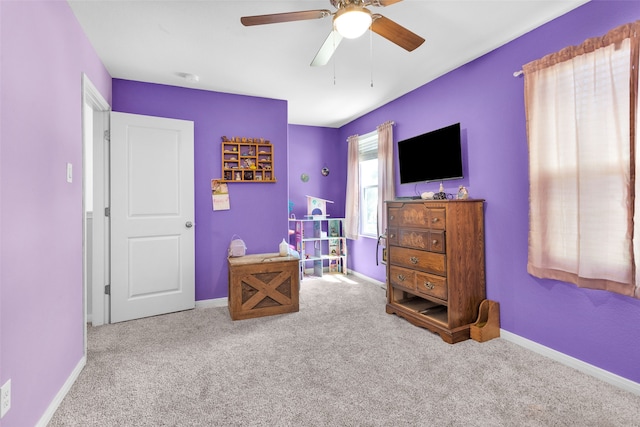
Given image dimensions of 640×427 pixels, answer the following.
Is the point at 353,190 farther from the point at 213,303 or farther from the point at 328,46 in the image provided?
the point at 328,46

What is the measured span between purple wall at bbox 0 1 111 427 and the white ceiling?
1.59ft

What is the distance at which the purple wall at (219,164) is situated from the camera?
331 cm

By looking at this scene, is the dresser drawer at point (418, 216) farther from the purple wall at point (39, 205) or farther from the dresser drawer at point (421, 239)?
the purple wall at point (39, 205)

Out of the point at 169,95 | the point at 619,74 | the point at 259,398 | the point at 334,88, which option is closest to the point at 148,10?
the point at 169,95

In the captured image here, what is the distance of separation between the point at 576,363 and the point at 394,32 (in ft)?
8.10

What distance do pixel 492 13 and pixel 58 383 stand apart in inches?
143

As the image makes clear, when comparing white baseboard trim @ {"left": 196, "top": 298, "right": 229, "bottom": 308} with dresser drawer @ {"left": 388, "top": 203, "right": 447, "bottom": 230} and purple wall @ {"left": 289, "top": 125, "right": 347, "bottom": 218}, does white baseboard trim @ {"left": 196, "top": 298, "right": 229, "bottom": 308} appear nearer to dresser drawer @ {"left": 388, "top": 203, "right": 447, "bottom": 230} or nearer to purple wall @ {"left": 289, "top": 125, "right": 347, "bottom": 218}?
purple wall @ {"left": 289, "top": 125, "right": 347, "bottom": 218}

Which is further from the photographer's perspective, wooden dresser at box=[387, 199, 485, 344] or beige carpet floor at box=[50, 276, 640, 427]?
wooden dresser at box=[387, 199, 485, 344]

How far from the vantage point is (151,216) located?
3131 millimetres

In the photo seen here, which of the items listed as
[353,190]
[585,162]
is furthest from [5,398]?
[353,190]

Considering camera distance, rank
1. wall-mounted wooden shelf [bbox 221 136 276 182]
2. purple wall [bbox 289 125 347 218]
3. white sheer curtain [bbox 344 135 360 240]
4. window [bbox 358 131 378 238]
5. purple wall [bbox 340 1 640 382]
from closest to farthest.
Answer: purple wall [bbox 340 1 640 382] < wall-mounted wooden shelf [bbox 221 136 276 182] < window [bbox 358 131 378 238] < white sheer curtain [bbox 344 135 360 240] < purple wall [bbox 289 125 347 218]

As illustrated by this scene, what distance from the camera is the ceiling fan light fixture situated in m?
1.50

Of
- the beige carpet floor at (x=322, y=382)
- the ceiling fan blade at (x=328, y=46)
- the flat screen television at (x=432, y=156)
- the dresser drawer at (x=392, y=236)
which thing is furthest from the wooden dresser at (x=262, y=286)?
the ceiling fan blade at (x=328, y=46)

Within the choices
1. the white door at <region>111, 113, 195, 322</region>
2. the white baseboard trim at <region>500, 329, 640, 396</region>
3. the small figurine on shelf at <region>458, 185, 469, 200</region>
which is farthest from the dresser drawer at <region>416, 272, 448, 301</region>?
the white door at <region>111, 113, 195, 322</region>
